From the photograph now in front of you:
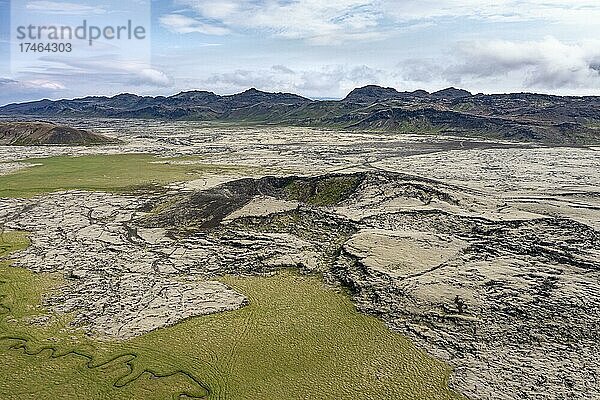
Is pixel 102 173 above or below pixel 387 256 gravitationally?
above

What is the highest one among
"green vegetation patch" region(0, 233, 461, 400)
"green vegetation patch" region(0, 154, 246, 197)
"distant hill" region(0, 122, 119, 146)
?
"distant hill" region(0, 122, 119, 146)

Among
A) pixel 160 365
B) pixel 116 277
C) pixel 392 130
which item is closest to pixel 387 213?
pixel 116 277

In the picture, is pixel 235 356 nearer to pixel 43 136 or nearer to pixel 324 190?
pixel 324 190

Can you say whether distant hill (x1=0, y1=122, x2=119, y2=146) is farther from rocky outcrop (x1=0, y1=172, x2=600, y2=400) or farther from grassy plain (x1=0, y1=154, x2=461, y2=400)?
grassy plain (x1=0, y1=154, x2=461, y2=400)

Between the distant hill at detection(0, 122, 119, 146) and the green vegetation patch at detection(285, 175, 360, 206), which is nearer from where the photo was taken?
the green vegetation patch at detection(285, 175, 360, 206)

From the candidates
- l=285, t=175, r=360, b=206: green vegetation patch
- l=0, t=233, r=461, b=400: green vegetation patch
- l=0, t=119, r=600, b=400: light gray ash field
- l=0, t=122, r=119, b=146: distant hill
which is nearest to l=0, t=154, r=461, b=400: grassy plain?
l=0, t=233, r=461, b=400: green vegetation patch

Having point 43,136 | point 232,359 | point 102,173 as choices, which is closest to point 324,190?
point 232,359
